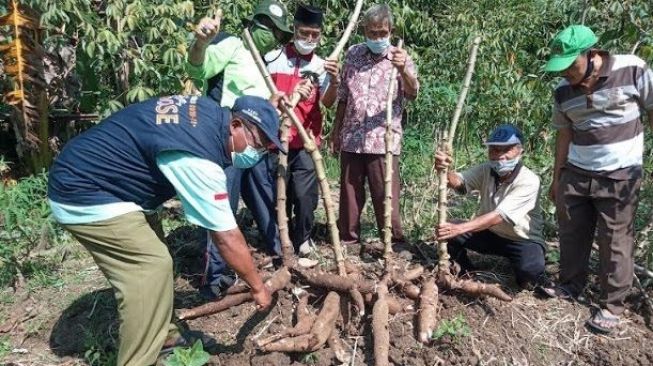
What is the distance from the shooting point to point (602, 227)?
133 inches

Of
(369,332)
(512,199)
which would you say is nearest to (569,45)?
(512,199)

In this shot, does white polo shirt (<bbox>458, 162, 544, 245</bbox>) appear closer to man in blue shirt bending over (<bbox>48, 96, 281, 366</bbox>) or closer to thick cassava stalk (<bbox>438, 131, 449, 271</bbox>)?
thick cassava stalk (<bbox>438, 131, 449, 271</bbox>)

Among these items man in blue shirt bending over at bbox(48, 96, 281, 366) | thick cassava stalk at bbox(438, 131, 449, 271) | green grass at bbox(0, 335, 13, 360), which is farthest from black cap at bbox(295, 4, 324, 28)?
green grass at bbox(0, 335, 13, 360)

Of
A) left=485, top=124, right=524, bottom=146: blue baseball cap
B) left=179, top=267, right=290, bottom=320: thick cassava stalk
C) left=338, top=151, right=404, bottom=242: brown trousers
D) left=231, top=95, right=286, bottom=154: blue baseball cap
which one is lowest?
left=179, top=267, right=290, bottom=320: thick cassava stalk

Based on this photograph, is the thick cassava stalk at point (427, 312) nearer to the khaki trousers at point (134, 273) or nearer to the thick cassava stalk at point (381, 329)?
the thick cassava stalk at point (381, 329)

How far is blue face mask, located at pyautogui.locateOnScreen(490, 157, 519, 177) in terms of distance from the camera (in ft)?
11.5

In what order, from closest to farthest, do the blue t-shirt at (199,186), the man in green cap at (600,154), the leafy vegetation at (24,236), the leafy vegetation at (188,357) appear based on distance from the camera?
the blue t-shirt at (199,186)
the leafy vegetation at (188,357)
the man in green cap at (600,154)
the leafy vegetation at (24,236)

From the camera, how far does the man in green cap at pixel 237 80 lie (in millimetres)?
3281

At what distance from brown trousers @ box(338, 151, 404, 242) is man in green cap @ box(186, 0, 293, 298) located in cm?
54

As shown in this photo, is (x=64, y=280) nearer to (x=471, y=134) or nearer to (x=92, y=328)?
(x=92, y=328)

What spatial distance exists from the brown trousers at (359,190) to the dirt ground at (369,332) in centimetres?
42

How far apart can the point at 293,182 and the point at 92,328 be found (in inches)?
58.9

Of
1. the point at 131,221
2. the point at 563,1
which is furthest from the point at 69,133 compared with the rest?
the point at 563,1

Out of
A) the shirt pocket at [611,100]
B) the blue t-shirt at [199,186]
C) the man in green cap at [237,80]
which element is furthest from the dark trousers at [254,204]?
the shirt pocket at [611,100]
